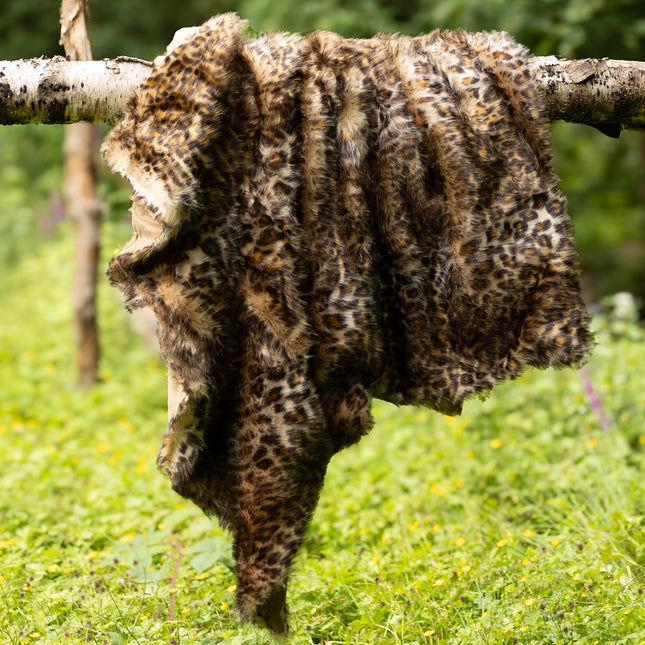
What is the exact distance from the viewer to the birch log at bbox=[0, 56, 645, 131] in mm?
2426

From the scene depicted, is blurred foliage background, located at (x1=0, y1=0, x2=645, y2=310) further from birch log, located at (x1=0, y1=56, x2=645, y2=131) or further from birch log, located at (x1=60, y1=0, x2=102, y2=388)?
birch log, located at (x1=0, y1=56, x2=645, y2=131)

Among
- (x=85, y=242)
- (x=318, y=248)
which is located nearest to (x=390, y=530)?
(x=318, y=248)

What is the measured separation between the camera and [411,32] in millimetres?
7074

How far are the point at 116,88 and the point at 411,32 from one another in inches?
207

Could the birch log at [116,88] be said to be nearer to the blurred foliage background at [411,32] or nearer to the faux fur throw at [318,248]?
the faux fur throw at [318,248]

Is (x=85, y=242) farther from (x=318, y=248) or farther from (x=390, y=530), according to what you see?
(x=318, y=248)

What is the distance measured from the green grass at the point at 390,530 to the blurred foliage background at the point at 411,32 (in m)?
2.14

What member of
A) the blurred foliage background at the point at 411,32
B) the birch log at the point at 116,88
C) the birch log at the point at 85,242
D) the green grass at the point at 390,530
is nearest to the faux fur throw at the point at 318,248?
the birch log at the point at 116,88

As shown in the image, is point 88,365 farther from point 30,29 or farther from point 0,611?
point 30,29

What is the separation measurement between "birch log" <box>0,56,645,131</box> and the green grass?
1.68m

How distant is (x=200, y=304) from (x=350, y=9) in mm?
5813

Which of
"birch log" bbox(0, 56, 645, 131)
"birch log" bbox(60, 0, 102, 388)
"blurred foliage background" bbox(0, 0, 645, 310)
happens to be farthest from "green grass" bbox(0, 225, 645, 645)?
"blurred foliage background" bbox(0, 0, 645, 310)

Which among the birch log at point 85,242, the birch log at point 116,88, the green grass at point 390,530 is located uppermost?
the birch log at point 116,88

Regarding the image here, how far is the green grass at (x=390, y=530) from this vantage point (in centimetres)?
273
